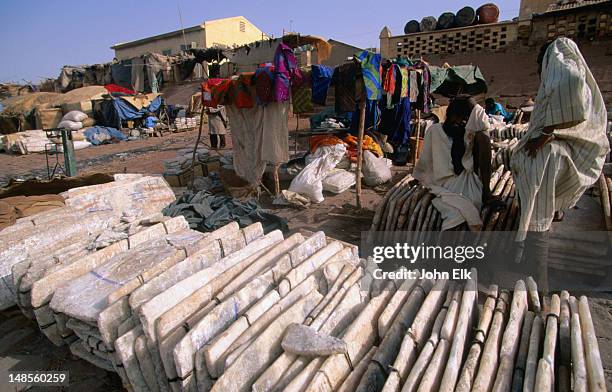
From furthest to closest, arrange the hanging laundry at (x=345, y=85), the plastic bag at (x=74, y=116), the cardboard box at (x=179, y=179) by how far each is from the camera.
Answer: the plastic bag at (x=74, y=116) → the cardboard box at (x=179, y=179) → the hanging laundry at (x=345, y=85)

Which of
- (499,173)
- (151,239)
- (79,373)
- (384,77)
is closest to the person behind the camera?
(79,373)

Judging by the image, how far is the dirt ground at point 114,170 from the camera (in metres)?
2.45

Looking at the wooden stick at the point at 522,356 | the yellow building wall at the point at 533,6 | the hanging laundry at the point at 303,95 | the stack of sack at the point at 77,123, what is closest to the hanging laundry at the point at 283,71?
the hanging laundry at the point at 303,95

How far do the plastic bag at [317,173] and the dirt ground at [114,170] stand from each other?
0.82ft

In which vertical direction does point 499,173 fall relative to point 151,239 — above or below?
above

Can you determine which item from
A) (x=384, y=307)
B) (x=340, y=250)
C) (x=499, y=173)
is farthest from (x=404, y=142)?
(x=384, y=307)

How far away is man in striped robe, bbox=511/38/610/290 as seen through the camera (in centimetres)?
257

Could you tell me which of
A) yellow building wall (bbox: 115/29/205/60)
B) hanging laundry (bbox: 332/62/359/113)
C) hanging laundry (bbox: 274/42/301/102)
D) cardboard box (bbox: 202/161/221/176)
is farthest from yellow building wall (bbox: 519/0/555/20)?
yellow building wall (bbox: 115/29/205/60)

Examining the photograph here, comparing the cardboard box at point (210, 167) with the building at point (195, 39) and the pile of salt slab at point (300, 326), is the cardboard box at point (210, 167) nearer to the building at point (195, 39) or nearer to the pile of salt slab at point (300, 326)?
the pile of salt slab at point (300, 326)

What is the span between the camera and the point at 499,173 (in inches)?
172

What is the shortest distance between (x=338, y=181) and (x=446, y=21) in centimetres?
964

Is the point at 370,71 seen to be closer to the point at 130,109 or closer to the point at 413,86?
the point at 413,86

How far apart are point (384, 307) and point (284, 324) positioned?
58cm

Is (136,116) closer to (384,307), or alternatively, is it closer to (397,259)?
(397,259)
